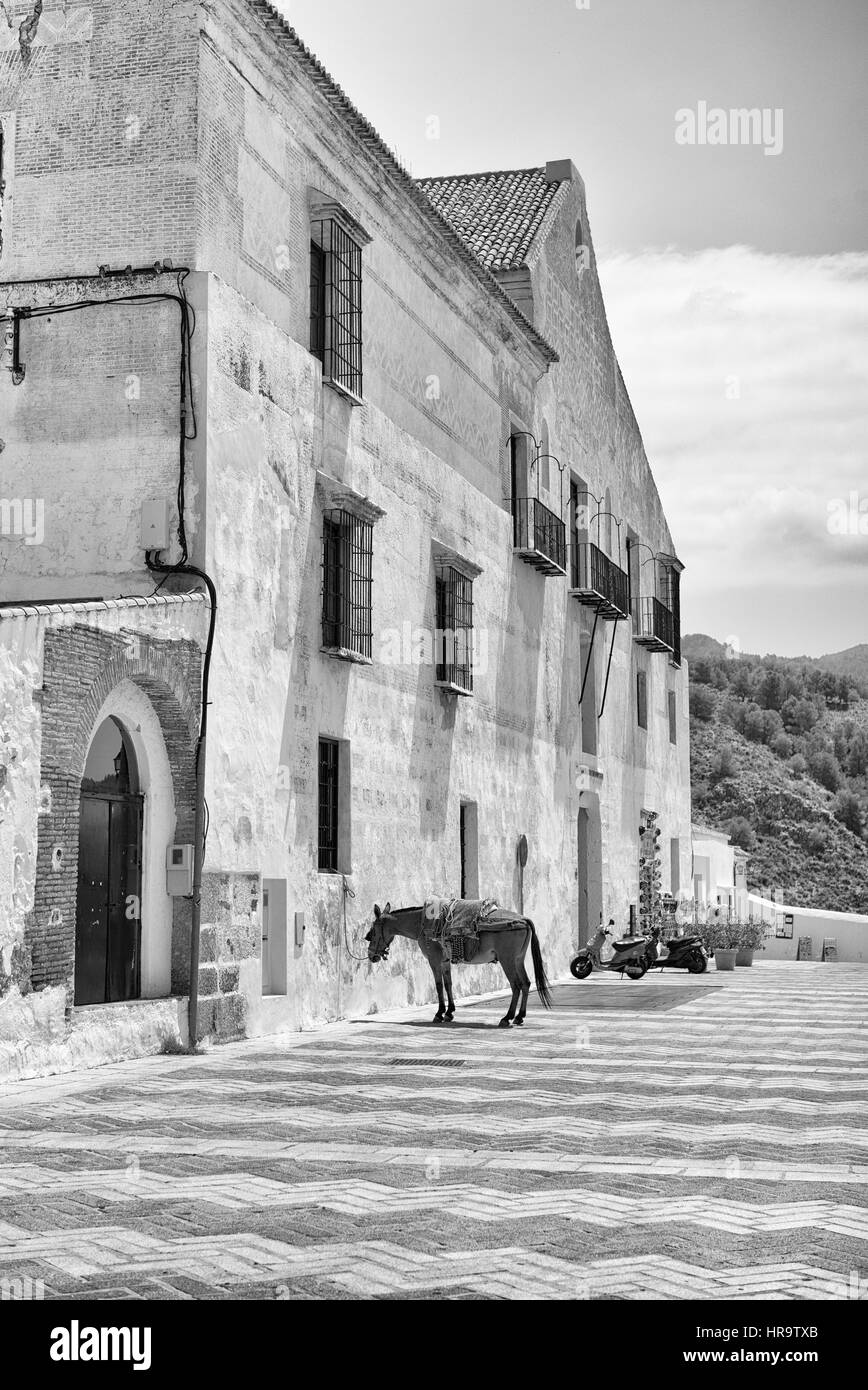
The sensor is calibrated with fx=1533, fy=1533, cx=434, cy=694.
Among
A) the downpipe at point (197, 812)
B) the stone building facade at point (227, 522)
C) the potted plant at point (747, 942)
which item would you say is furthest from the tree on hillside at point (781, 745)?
the downpipe at point (197, 812)

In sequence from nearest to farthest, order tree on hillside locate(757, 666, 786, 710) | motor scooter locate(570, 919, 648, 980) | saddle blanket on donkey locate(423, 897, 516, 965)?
saddle blanket on donkey locate(423, 897, 516, 965), motor scooter locate(570, 919, 648, 980), tree on hillside locate(757, 666, 786, 710)

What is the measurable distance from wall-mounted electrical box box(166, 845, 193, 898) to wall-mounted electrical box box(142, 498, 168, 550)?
2733 millimetres

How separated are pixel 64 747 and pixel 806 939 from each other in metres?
29.4

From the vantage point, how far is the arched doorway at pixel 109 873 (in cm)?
1273

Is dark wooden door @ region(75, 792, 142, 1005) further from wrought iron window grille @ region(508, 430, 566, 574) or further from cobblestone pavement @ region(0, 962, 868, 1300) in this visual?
wrought iron window grille @ region(508, 430, 566, 574)

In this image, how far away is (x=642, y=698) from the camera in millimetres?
34906

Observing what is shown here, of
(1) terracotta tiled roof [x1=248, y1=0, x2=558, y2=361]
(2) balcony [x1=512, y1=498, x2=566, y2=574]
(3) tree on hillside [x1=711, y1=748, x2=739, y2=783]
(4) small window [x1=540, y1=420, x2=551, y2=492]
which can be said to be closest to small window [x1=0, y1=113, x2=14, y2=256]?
(1) terracotta tiled roof [x1=248, y1=0, x2=558, y2=361]

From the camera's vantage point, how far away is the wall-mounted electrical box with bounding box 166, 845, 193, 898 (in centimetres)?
1347

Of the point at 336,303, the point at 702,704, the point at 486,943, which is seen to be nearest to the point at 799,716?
the point at 702,704

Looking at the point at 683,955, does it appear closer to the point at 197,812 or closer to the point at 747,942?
the point at 747,942

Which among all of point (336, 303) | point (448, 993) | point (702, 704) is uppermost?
point (702, 704)

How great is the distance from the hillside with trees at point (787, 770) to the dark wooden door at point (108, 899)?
2254 inches

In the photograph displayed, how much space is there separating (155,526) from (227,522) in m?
0.78

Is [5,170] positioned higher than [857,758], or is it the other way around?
[5,170]
